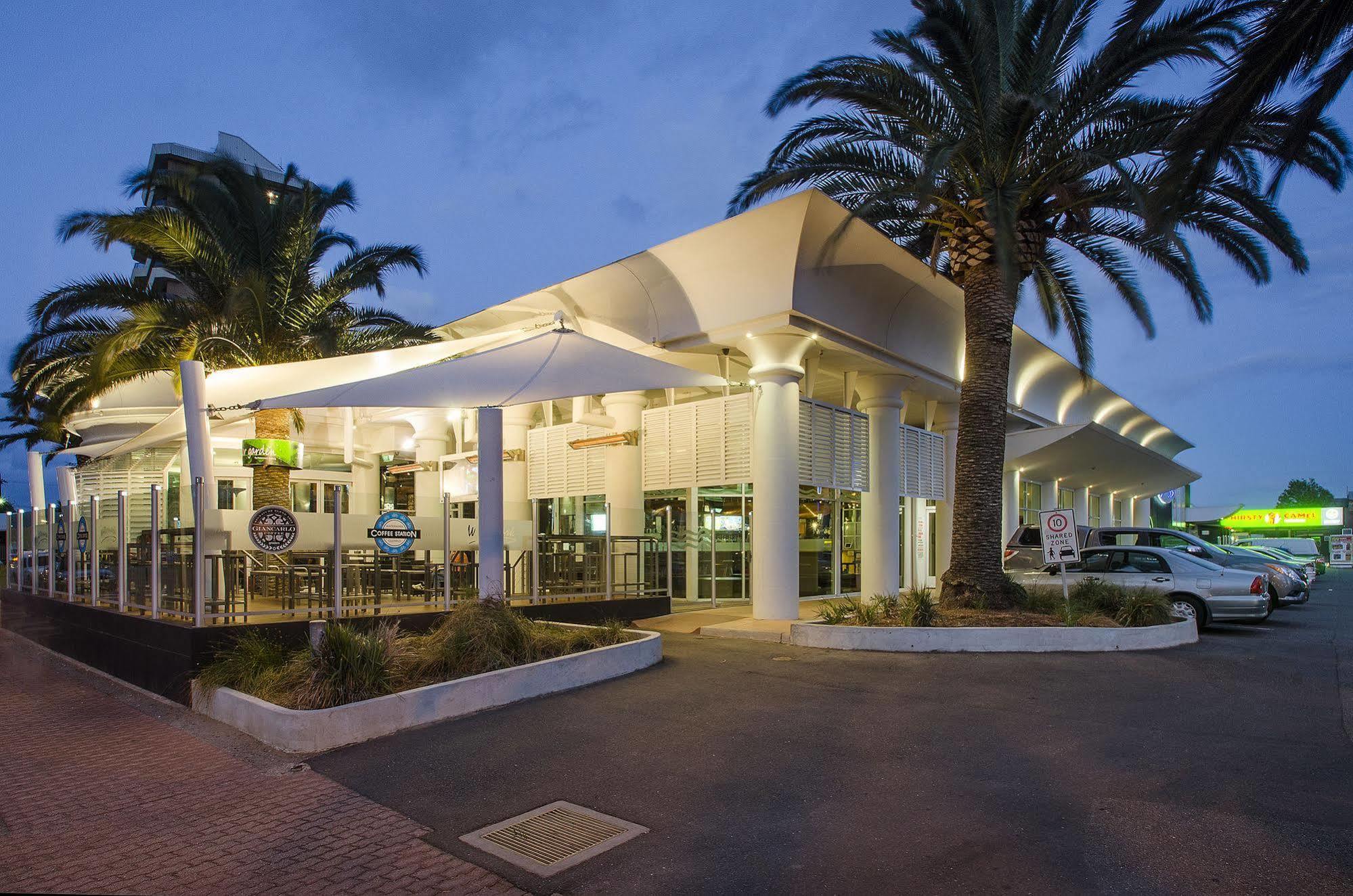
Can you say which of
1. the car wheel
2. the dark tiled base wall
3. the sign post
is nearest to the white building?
the dark tiled base wall

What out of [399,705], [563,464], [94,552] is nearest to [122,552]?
[94,552]

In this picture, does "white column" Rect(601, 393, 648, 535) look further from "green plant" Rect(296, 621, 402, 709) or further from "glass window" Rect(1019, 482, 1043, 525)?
"glass window" Rect(1019, 482, 1043, 525)

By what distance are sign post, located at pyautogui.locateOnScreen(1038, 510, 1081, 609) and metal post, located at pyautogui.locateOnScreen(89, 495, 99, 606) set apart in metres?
13.7

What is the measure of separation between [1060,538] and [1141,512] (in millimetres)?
40602

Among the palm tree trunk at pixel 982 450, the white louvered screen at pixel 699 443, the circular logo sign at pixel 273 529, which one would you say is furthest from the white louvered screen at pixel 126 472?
the palm tree trunk at pixel 982 450

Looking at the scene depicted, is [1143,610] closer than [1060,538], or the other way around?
[1143,610]

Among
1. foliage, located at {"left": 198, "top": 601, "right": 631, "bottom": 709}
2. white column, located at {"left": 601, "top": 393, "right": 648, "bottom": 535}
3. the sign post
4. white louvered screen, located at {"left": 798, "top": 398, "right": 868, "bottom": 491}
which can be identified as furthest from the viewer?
white column, located at {"left": 601, "top": 393, "right": 648, "bottom": 535}

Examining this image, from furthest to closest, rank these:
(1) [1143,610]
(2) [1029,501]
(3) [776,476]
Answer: (2) [1029,501] → (3) [776,476] → (1) [1143,610]

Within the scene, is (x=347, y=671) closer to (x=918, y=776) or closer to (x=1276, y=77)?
(x=918, y=776)

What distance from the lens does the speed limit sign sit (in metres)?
13.2

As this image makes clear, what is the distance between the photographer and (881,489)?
18.5 m

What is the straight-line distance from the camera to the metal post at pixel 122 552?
33.7 ft

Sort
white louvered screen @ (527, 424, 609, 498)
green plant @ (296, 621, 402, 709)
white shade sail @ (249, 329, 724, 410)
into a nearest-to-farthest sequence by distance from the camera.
A: green plant @ (296, 621, 402, 709) → white shade sail @ (249, 329, 724, 410) → white louvered screen @ (527, 424, 609, 498)

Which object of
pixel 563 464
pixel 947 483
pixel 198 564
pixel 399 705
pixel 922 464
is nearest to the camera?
pixel 399 705
